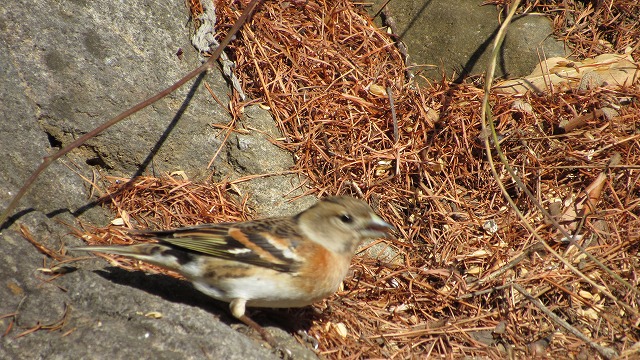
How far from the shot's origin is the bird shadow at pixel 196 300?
409 cm

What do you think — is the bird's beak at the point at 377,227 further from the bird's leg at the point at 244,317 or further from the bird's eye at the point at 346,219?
the bird's leg at the point at 244,317

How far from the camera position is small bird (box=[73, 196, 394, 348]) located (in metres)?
3.98

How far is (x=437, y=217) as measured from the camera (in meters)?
5.27

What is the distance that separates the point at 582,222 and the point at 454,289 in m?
1.15

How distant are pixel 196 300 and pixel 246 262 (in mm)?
497

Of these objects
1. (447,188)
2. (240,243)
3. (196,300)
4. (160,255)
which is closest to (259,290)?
(240,243)

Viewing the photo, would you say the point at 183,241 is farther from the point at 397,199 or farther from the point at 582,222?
the point at 582,222

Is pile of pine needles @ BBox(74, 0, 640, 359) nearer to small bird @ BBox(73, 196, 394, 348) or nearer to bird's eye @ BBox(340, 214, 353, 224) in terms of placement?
small bird @ BBox(73, 196, 394, 348)

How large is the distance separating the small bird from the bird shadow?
17 cm

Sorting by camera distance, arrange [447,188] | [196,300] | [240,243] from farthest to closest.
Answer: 1. [447,188]
2. [196,300]
3. [240,243]

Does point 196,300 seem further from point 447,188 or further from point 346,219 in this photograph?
point 447,188

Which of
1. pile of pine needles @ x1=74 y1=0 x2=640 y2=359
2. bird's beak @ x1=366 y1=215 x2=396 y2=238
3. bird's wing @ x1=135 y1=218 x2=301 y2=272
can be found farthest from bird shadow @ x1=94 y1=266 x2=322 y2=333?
bird's beak @ x1=366 y1=215 x2=396 y2=238

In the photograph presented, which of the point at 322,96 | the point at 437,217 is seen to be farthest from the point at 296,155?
the point at 437,217

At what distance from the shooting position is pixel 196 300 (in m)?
4.27
